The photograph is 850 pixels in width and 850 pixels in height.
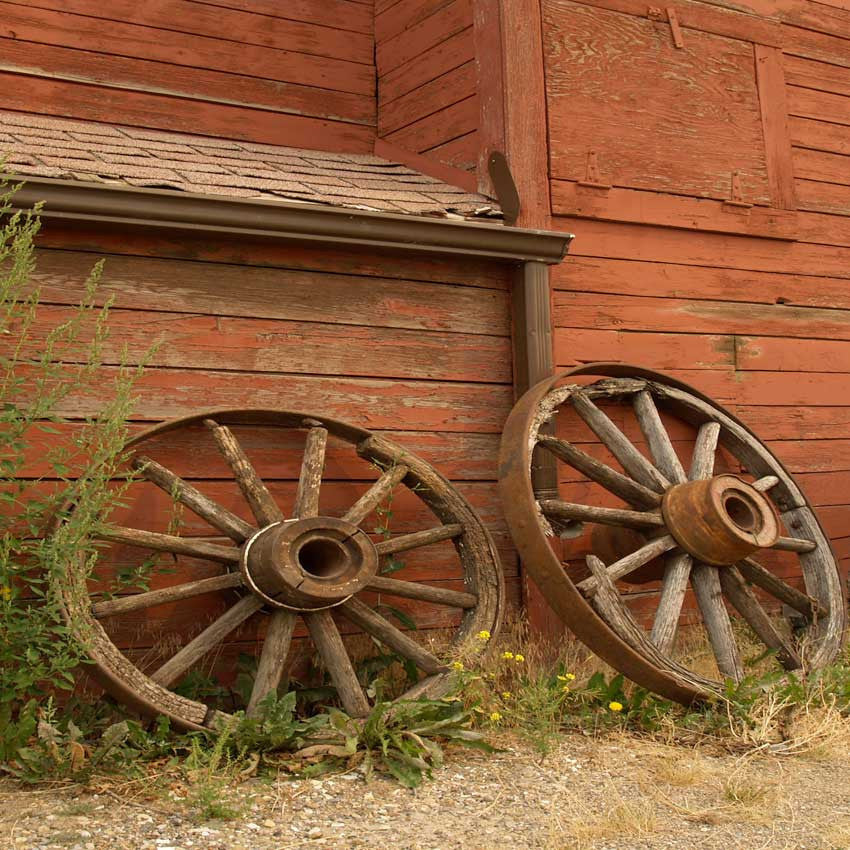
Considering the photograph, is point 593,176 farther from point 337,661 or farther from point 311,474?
point 337,661

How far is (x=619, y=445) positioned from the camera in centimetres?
439

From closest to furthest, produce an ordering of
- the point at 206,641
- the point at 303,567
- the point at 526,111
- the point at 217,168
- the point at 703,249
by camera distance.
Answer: the point at 206,641
the point at 303,567
the point at 217,168
the point at 526,111
the point at 703,249

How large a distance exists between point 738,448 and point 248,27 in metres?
3.42

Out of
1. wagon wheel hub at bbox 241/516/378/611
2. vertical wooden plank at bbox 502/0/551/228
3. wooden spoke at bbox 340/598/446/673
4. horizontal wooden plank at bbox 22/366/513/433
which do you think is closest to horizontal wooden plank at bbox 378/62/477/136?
vertical wooden plank at bbox 502/0/551/228

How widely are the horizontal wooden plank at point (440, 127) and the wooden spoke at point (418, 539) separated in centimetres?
208

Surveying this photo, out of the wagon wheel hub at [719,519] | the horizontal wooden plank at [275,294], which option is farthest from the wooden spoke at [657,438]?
the horizontal wooden plank at [275,294]

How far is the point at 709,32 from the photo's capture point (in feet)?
17.6

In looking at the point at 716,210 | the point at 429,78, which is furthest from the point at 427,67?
the point at 716,210

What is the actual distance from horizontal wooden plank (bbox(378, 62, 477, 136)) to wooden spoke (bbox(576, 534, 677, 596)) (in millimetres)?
2358

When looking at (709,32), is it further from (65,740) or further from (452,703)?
(65,740)

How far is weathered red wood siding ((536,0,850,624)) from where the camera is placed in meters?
4.88

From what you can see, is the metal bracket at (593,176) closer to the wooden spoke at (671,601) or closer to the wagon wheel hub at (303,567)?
the wooden spoke at (671,601)

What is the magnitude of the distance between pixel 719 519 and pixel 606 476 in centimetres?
50

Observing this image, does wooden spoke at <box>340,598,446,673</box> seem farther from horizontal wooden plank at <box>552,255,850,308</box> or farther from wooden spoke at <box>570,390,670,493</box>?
horizontal wooden plank at <box>552,255,850,308</box>
